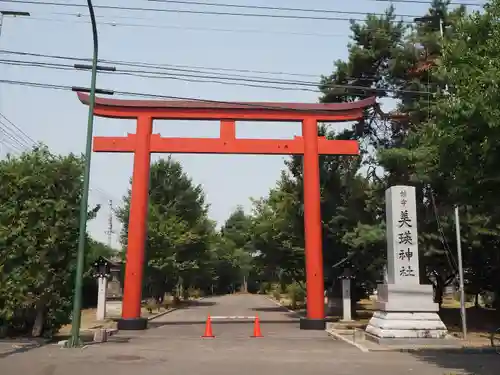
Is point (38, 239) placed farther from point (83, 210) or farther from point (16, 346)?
point (16, 346)

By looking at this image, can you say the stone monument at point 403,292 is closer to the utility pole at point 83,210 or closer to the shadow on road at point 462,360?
the shadow on road at point 462,360

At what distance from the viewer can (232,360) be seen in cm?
1147

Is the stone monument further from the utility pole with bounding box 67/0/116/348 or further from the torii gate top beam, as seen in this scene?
the utility pole with bounding box 67/0/116/348

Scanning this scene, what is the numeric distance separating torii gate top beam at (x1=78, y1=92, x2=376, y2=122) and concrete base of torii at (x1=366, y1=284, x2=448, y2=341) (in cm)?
821

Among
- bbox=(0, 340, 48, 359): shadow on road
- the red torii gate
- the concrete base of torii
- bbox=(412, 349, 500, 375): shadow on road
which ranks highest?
the red torii gate

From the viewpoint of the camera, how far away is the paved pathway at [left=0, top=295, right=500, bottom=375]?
995cm

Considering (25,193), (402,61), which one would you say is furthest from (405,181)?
(25,193)

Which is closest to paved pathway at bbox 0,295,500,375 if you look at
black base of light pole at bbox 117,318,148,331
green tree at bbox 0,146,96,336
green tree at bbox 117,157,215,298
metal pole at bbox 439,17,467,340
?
green tree at bbox 0,146,96,336

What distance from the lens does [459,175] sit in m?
10.0

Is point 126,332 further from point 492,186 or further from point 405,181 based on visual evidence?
point 492,186

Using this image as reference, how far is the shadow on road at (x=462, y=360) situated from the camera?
10.3m

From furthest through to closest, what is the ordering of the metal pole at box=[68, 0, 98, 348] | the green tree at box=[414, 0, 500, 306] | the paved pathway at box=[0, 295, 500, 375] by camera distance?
1. the metal pole at box=[68, 0, 98, 348]
2. the paved pathway at box=[0, 295, 500, 375]
3. the green tree at box=[414, 0, 500, 306]

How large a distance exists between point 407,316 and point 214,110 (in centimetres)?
1090

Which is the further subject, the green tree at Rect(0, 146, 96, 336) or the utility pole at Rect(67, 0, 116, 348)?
the green tree at Rect(0, 146, 96, 336)
